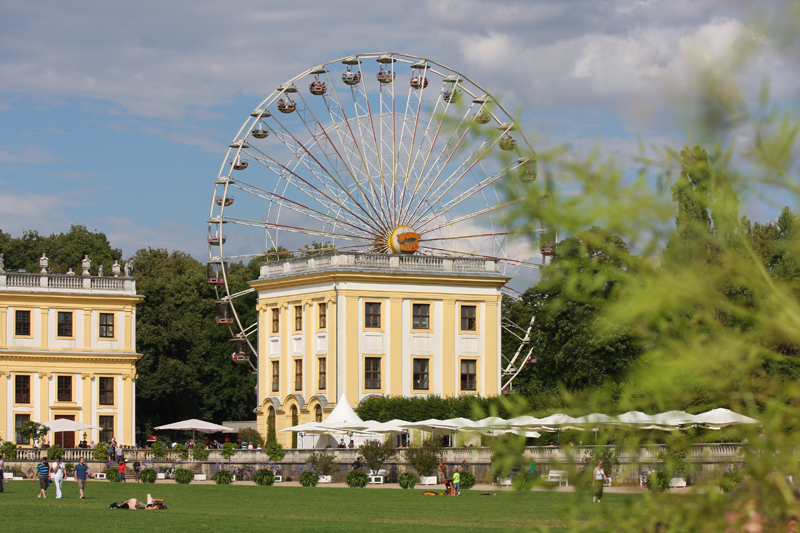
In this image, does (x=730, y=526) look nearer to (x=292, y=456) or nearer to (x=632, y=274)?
(x=632, y=274)

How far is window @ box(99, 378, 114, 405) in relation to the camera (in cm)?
5962

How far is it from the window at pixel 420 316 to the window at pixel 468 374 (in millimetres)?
2570

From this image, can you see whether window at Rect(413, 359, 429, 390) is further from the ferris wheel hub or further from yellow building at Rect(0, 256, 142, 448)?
yellow building at Rect(0, 256, 142, 448)

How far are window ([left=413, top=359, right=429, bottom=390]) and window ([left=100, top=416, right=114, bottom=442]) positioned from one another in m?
16.9

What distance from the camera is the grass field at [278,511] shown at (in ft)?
75.7

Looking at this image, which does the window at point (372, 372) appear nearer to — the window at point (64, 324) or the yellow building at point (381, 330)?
the yellow building at point (381, 330)

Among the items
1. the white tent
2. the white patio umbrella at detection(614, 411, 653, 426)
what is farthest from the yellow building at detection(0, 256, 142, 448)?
the white patio umbrella at detection(614, 411, 653, 426)

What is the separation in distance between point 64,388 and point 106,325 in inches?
160

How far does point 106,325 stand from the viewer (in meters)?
60.7

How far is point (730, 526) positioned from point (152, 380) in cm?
6912

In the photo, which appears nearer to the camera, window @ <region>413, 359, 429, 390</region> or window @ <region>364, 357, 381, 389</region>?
window @ <region>364, 357, 381, 389</region>

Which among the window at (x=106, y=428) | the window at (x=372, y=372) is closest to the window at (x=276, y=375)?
the window at (x=372, y=372)

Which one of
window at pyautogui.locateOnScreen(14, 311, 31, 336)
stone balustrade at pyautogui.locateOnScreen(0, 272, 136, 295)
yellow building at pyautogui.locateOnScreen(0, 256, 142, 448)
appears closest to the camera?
yellow building at pyautogui.locateOnScreen(0, 256, 142, 448)

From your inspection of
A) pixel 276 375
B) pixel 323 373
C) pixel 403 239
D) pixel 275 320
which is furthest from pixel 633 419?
pixel 275 320
